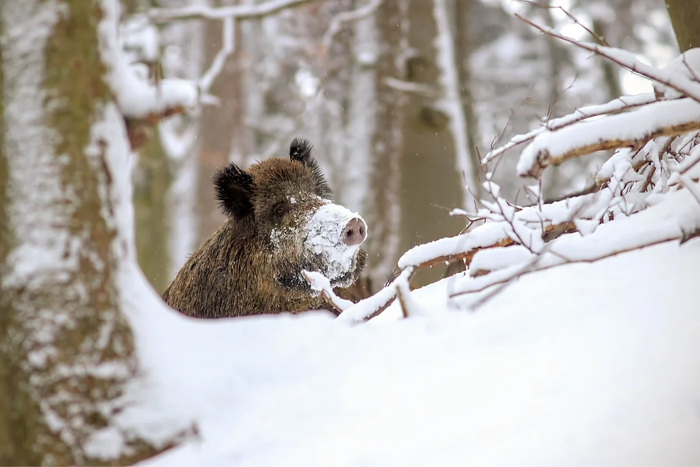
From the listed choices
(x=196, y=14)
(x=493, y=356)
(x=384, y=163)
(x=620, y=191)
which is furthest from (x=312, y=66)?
(x=493, y=356)

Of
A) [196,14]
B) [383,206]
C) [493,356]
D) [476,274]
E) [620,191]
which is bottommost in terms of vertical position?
[493,356]

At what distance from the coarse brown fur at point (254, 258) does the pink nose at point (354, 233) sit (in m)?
0.27

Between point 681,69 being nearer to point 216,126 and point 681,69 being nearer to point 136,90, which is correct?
point 136,90

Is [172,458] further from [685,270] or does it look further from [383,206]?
[383,206]

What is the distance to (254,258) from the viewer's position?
4172mm

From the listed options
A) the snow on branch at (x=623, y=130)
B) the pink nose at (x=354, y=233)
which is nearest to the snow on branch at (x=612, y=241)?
the snow on branch at (x=623, y=130)

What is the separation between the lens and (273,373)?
73.2 inches

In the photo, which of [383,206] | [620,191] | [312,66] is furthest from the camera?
[312,66]

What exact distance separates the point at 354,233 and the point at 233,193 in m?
0.94

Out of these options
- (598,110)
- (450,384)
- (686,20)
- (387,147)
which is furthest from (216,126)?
(450,384)

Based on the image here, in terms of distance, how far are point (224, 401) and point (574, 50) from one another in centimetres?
1809

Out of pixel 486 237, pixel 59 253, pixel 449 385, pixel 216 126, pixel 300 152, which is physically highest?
pixel 216 126

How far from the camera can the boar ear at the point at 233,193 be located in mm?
4246

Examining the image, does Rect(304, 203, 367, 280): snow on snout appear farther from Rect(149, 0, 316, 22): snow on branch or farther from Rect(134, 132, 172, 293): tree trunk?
Rect(134, 132, 172, 293): tree trunk
